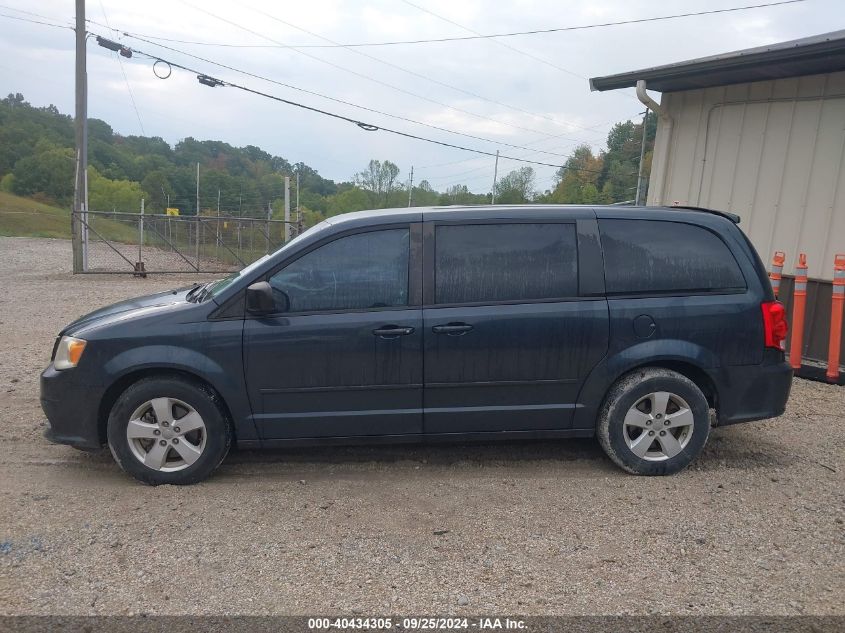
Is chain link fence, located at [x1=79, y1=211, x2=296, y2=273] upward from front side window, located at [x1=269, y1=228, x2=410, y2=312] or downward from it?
downward

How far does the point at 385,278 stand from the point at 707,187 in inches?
232

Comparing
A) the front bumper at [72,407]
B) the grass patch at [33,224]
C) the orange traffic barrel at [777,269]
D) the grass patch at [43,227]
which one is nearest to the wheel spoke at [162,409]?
the front bumper at [72,407]

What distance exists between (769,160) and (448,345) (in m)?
5.63

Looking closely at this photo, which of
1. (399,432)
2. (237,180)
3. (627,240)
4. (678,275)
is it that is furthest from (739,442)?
(237,180)

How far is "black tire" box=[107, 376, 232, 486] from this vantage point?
399cm

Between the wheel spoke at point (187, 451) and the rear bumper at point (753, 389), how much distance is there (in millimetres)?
3395

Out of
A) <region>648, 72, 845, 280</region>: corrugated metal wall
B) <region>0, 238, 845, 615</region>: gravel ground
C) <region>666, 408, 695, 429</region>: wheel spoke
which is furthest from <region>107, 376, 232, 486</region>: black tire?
<region>648, 72, 845, 280</region>: corrugated metal wall

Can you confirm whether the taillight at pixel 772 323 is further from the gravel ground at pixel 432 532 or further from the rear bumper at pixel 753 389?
the gravel ground at pixel 432 532

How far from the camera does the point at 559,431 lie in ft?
14.3

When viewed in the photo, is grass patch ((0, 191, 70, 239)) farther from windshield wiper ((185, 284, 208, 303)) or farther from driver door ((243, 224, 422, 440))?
driver door ((243, 224, 422, 440))

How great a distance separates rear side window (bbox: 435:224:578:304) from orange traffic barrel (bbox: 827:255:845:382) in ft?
12.5

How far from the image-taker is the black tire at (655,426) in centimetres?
424

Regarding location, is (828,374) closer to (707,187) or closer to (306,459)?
(707,187)

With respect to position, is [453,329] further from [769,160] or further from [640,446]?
[769,160]
